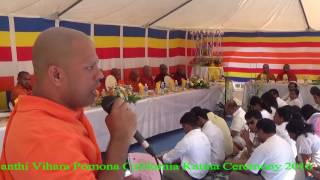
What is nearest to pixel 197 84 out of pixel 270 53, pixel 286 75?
pixel 286 75

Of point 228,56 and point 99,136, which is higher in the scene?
point 228,56

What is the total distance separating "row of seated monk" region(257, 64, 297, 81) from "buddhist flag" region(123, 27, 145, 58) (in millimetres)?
2676

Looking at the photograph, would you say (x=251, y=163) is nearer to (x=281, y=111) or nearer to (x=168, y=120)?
(x=281, y=111)

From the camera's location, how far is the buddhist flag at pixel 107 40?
6.81 meters

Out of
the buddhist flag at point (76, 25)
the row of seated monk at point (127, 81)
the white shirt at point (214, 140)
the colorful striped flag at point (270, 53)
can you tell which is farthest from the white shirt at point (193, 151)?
the colorful striped flag at point (270, 53)

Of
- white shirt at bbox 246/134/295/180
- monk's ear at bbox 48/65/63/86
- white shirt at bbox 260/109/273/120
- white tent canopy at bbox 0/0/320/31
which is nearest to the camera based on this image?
monk's ear at bbox 48/65/63/86

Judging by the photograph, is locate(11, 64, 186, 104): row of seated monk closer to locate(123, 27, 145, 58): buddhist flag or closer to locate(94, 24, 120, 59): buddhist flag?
locate(94, 24, 120, 59): buddhist flag

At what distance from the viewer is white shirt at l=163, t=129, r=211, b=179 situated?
3551 mm

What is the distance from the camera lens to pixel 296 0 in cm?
683

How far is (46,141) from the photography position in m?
0.72

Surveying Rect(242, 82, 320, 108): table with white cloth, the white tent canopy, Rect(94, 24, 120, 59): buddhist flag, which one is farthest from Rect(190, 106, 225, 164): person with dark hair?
Rect(242, 82, 320, 108): table with white cloth

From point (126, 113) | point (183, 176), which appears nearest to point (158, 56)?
point (183, 176)

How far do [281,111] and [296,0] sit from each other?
11.3 feet

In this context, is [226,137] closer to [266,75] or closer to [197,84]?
[197,84]
